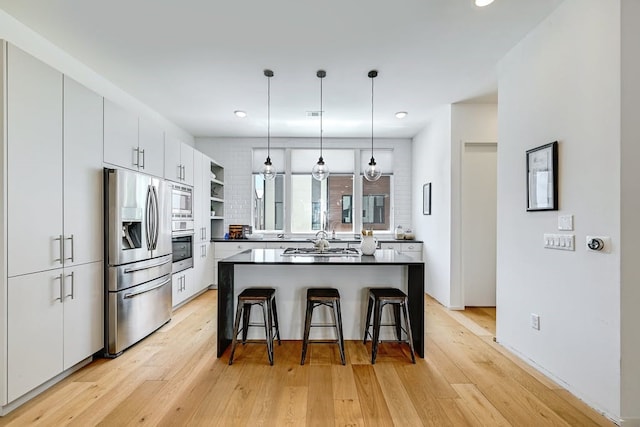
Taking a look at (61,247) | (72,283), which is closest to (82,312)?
(72,283)

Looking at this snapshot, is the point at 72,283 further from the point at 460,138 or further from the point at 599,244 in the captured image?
the point at 460,138

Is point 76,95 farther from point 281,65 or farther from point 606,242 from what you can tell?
point 606,242

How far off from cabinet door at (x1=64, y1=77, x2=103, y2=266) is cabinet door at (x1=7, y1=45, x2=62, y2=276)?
7cm

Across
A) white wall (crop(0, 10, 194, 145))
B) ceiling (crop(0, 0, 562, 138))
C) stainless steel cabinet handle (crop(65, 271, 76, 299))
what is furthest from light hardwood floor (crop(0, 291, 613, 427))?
ceiling (crop(0, 0, 562, 138))

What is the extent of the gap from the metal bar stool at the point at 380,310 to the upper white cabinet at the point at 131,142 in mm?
2665

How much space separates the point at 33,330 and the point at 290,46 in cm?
288

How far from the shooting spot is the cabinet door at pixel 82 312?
241 centimetres

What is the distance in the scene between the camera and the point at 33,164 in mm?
2137

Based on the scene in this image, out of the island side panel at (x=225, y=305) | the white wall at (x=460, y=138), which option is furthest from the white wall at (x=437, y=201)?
the island side panel at (x=225, y=305)

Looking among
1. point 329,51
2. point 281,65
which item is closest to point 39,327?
point 281,65

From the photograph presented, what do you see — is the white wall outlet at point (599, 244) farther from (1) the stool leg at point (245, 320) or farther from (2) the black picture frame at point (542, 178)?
(1) the stool leg at point (245, 320)

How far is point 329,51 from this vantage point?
2.93m

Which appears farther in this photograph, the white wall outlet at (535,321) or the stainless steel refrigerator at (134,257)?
the stainless steel refrigerator at (134,257)

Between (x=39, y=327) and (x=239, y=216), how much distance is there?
13.0 feet
